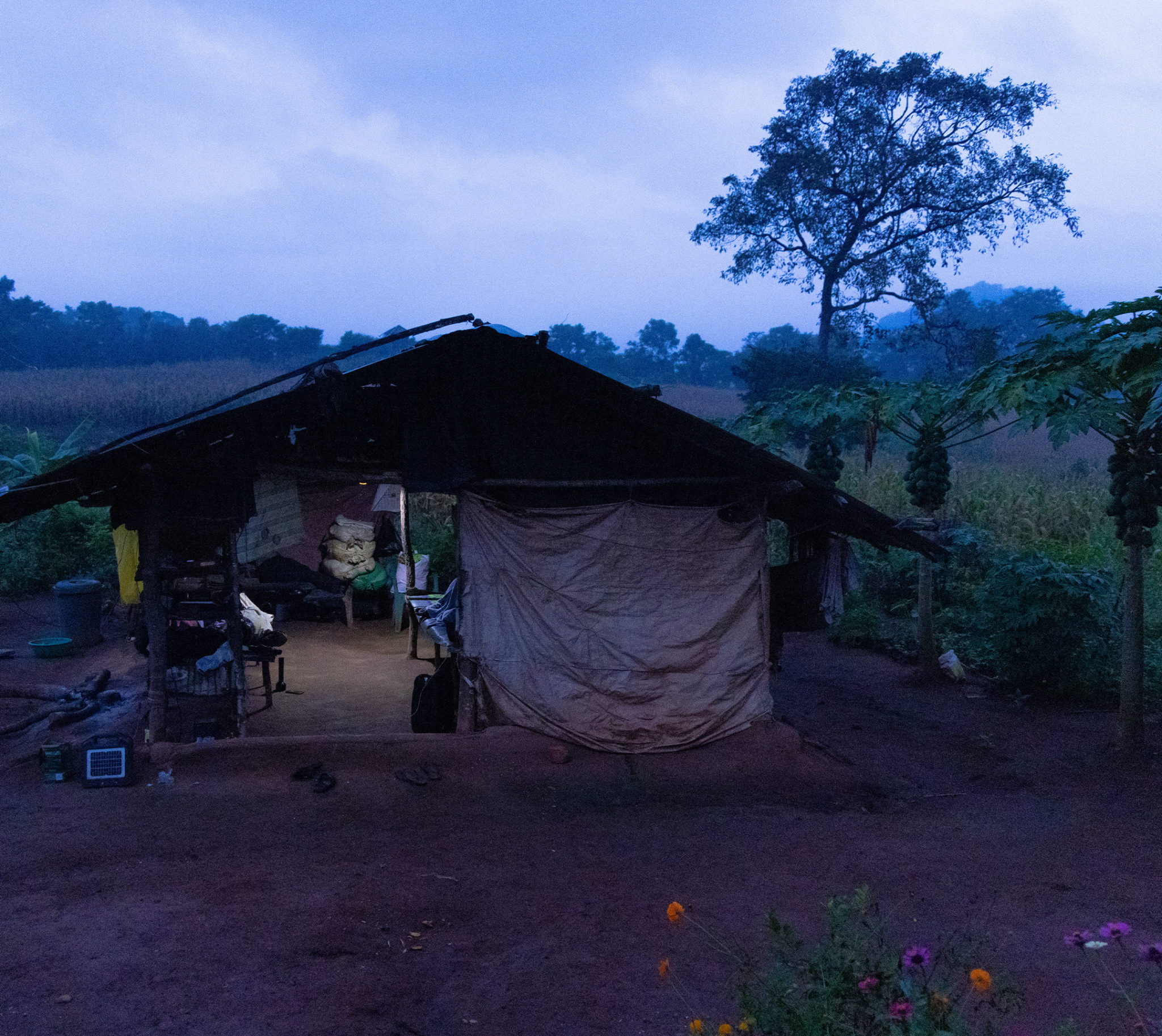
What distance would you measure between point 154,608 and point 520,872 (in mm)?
3962

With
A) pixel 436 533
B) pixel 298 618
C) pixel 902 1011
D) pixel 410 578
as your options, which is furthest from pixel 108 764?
pixel 436 533

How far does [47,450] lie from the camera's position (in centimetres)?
1948

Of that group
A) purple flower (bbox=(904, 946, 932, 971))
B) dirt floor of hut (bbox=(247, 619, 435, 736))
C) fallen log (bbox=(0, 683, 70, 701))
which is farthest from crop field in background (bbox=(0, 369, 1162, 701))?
purple flower (bbox=(904, 946, 932, 971))

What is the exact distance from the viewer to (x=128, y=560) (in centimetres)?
991

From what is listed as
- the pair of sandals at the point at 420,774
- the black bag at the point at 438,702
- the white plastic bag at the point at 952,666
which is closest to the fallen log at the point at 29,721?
the black bag at the point at 438,702

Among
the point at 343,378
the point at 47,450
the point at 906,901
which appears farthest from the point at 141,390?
the point at 906,901

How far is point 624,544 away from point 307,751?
3.17 m

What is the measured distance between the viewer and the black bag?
8.36 metres

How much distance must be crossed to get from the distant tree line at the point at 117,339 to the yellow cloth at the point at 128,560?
37.2m

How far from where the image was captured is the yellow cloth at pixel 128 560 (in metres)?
9.92

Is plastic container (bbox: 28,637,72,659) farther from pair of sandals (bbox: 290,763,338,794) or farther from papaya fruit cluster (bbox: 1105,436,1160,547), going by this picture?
papaya fruit cluster (bbox: 1105,436,1160,547)

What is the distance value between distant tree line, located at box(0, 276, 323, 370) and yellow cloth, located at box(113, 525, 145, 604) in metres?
37.2

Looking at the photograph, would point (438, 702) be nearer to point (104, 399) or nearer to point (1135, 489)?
point (1135, 489)

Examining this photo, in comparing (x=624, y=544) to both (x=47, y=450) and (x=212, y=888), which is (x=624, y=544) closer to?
(x=212, y=888)
